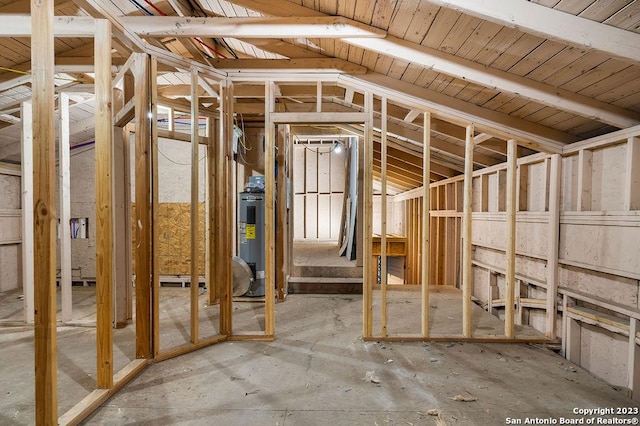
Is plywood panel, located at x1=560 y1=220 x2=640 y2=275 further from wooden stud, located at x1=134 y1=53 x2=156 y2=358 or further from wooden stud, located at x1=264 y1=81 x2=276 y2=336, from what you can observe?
wooden stud, located at x1=134 y1=53 x2=156 y2=358

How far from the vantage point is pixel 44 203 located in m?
1.53

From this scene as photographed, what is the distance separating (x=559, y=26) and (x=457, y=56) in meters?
0.80

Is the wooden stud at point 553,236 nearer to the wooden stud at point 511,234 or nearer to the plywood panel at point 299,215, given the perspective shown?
the wooden stud at point 511,234

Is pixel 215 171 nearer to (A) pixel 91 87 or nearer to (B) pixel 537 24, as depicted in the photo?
(A) pixel 91 87

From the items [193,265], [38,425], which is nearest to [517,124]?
[193,265]

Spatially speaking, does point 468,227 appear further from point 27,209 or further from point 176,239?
point 27,209

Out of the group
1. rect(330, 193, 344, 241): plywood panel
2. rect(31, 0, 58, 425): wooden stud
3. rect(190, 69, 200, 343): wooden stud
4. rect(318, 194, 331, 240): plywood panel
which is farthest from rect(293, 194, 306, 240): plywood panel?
rect(31, 0, 58, 425): wooden stud

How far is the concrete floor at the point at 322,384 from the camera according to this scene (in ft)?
6.43

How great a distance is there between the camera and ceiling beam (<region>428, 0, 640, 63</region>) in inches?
73.0

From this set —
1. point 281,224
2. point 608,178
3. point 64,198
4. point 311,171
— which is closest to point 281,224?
point 281,224

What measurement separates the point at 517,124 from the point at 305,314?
10.1 ft

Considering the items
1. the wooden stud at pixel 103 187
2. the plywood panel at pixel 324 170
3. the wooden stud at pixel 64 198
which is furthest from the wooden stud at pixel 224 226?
the plywood panel at pixel 324 170

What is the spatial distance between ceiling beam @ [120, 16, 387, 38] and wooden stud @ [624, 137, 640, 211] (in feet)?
6.74

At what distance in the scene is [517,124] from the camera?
3098 millimetres
